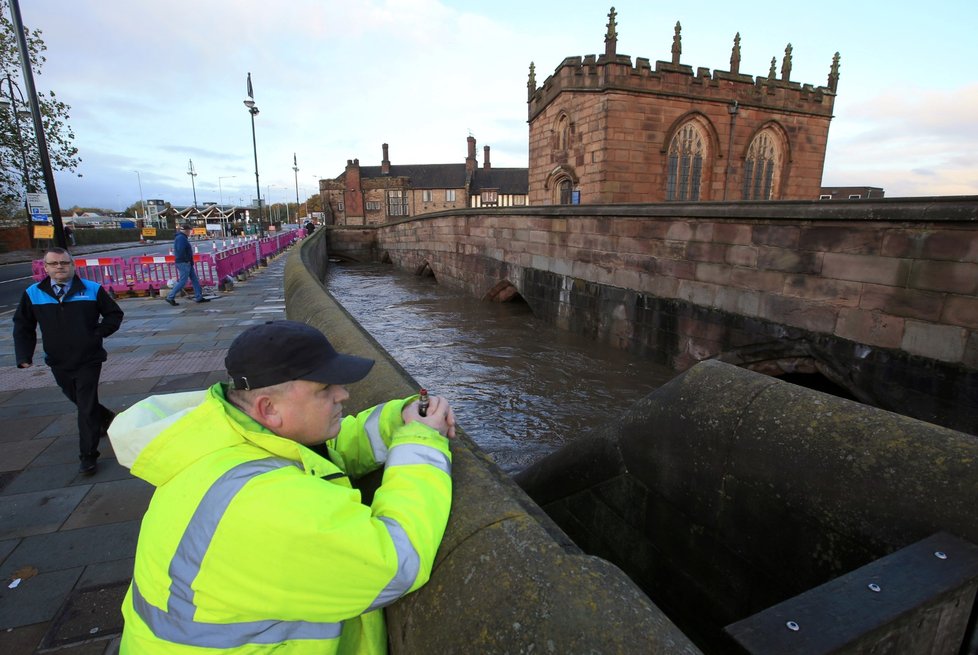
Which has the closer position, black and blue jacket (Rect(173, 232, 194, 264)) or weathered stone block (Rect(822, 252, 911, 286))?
weathered stone block (Rect(822, 252, 911, 286))

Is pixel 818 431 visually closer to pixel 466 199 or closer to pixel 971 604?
pixel 971 604

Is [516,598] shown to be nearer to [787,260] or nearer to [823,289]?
[823,289]

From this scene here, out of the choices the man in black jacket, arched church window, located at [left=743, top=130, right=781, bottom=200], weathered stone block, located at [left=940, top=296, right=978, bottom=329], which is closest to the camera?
the man in black jacket

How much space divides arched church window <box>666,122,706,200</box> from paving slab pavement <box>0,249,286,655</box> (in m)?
17.6

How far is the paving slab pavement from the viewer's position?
2.32 metres

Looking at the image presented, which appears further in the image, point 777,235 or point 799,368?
point 777,235

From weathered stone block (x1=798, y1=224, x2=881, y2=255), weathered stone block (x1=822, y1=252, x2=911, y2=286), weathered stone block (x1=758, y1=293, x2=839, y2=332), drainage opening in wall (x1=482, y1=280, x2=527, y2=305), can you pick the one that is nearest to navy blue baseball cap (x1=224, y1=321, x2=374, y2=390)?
weathered stone block (x1=822, y1=252, x2=911, y2=286)

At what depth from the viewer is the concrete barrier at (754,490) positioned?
161 centimetres

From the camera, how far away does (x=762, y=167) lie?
2105 cm

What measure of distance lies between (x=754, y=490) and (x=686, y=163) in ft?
65.1

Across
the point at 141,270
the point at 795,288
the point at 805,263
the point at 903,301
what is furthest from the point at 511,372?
the point at 141,270

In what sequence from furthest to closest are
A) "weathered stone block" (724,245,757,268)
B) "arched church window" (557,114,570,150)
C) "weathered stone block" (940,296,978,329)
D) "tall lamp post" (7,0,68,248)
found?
"arched church window" (557,114,570,150), "tall lamp post" (7,0,68,248), "weathered stone block" (724,245,757,268), "weathered stone block" (940,296,978,329)

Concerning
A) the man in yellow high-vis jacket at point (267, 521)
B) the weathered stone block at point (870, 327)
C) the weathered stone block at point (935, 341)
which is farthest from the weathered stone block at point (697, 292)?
the man in yellow high-vis jacket at point (267, 521)

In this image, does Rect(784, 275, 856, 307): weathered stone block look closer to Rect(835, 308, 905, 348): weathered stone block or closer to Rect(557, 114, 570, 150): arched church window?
Rect(835, 308, 905, 348): weathered stone block
